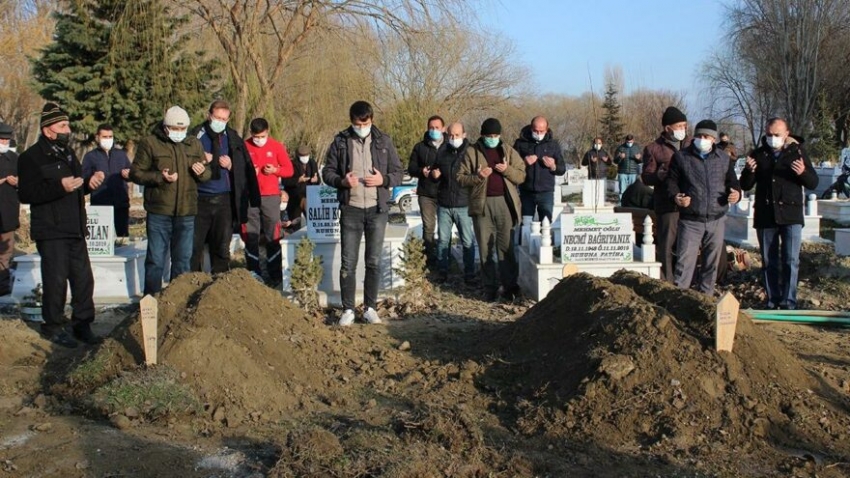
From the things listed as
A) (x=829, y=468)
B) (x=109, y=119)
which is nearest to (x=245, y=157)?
(x=829, y=468)

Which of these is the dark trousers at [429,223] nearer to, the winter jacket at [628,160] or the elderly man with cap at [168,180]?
the elderly man with cap at [168,180]

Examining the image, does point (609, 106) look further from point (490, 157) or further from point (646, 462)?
point (646, 462)

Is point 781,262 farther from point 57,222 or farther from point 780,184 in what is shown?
point 57,222

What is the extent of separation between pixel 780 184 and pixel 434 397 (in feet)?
15.6

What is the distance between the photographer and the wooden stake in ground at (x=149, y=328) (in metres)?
5.16

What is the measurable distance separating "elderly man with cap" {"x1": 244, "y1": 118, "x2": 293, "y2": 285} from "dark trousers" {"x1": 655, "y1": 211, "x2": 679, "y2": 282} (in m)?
4.21

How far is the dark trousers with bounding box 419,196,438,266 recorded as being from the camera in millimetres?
10320

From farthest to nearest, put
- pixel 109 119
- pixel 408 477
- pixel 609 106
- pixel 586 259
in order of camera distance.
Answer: pixel 609 106 < pixel 109 119 < pixel 586 259 < pixel 408 477

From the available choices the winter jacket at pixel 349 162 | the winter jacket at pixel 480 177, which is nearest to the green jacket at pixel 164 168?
the winter jacket at pixel 349 162

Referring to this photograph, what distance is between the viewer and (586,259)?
870 cm

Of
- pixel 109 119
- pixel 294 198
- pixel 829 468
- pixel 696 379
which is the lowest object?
pixel 829 468

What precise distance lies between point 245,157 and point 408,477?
5.75 metres

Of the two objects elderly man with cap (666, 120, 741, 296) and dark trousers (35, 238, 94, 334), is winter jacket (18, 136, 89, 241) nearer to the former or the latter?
dark trousers (35, 238, 94, 334)

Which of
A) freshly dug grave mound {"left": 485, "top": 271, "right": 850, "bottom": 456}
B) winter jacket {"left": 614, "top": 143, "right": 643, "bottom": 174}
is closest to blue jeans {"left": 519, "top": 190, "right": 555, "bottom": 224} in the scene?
freshly dug grave mound {"left": 485, "top": 271, "right": 850, "bottom": 456}
